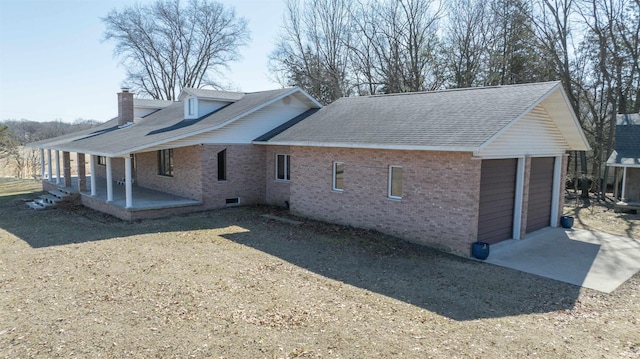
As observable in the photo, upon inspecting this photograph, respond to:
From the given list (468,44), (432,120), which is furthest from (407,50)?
(432,120)

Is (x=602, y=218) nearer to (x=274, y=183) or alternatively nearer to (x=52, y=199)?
(x=274, y=183)

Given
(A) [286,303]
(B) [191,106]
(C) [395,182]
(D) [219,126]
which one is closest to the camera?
(A) [286,303]

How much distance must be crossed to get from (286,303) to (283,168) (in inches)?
431

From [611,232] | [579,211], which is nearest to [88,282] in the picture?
[611,232]

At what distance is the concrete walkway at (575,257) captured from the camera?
9742 millimetres

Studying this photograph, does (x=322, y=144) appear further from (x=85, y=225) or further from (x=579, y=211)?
(x=579, y=211)

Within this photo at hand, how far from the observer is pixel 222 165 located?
17812 mm

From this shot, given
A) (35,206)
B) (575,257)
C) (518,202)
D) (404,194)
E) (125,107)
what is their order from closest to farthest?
(575,257) → (404,194) → (518,202) → (35,206) → (125,107)

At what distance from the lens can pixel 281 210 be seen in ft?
57.6

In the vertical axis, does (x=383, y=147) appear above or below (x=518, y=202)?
above

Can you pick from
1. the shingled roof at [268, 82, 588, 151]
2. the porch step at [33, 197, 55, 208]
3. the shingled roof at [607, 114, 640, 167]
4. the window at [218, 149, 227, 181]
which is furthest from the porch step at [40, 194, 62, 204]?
the shingled roof at [607, 114, 640, 167]

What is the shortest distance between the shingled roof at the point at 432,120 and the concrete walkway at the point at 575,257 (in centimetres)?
333

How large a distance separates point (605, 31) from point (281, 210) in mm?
21711

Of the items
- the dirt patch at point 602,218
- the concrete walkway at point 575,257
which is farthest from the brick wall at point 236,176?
the dirt patch at point 602,218
